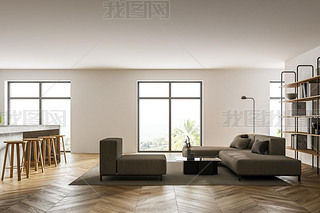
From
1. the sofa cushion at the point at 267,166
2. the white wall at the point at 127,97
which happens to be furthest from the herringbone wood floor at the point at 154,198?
the white wall at the point at 127,97

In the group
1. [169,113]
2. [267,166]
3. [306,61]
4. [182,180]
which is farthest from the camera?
[169,113]

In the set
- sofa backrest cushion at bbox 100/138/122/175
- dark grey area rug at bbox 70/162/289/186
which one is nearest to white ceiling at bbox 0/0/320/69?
sofa backrest cushion at bbox 100/138/122/175

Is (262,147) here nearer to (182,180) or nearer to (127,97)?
(182,180)

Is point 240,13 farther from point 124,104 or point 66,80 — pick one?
point 66,80

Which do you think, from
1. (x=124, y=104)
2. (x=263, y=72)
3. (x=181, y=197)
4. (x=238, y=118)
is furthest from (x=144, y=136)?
(x=181, y=197)

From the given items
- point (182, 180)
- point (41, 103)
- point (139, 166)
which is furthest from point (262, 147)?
point (41, 103)

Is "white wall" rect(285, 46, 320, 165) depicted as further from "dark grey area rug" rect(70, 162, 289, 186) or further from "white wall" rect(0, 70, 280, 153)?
"dark grey area rug" rect(70, 162, 289, 186)

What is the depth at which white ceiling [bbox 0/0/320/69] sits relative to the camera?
15.2 feet

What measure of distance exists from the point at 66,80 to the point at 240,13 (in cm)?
669

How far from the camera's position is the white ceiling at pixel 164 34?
4633 mm

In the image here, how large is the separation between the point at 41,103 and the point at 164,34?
5972 millimetres

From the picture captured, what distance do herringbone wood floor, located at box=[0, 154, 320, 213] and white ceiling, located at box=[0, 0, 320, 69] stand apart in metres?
2.48

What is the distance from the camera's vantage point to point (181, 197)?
4.34 metres

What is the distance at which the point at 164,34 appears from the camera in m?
6.04
